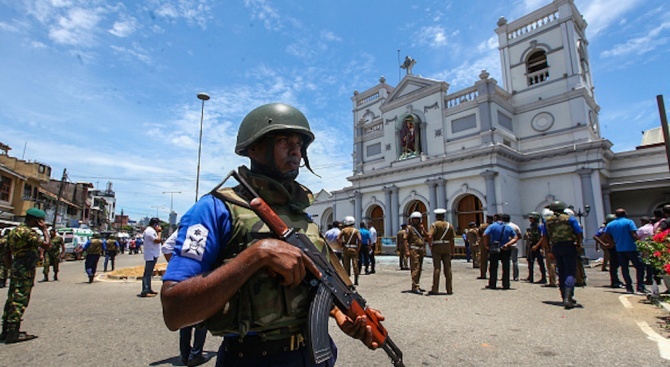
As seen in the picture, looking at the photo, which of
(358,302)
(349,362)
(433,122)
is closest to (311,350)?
(358,302)

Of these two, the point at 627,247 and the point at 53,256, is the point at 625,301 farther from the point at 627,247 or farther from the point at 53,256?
the point at 53,256

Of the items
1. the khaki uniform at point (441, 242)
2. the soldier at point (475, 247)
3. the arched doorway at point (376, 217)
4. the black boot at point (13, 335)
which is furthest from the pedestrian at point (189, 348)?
the arched doorway at point (376, 217)

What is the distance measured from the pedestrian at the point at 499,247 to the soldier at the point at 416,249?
172 cm

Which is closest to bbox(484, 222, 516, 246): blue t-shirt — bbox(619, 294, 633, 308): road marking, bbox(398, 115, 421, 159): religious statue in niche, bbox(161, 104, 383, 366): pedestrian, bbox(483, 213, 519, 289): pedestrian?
bbox(483, 213, 519, 289): pedestrian

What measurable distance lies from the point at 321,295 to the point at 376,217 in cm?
2341

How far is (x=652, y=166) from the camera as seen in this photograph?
18.4 meters

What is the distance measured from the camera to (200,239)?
4.28 feet

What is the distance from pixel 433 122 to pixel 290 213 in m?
21.8

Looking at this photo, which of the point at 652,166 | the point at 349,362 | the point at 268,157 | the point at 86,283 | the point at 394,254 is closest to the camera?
the point at 268,157

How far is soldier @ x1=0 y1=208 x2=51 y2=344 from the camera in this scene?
14.4 feet

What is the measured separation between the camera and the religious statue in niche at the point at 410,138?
2266 cm

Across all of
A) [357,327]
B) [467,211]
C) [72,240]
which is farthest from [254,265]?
[72,240]

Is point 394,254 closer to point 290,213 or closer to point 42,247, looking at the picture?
point 42,247

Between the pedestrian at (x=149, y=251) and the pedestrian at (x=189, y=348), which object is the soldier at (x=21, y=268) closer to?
the pedestrian at (x=149, y=251)
